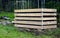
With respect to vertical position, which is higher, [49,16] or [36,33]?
[49,16]

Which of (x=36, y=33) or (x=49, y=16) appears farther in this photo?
(x=49, y=16)

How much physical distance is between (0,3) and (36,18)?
7813 millimetres

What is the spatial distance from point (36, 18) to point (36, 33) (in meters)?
0.57

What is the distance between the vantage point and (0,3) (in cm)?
1338

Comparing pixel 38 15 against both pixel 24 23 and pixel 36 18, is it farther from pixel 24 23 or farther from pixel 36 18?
→ pixel 24 23

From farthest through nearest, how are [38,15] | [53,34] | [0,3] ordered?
[0,3]
[38,15]
[53,34]

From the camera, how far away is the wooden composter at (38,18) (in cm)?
600

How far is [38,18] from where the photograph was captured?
19.7 ft

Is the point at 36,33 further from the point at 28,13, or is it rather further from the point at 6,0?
the point at 6,0

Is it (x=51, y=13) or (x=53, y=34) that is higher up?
Answer: (x=51, y=13)

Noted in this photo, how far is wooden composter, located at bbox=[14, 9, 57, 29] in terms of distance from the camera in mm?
6004

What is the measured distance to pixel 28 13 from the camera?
6262mm

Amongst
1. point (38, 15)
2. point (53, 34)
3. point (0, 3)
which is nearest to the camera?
point (53, 34)

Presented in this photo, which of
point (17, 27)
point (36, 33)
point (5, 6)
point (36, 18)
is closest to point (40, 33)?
point (36, 33)
